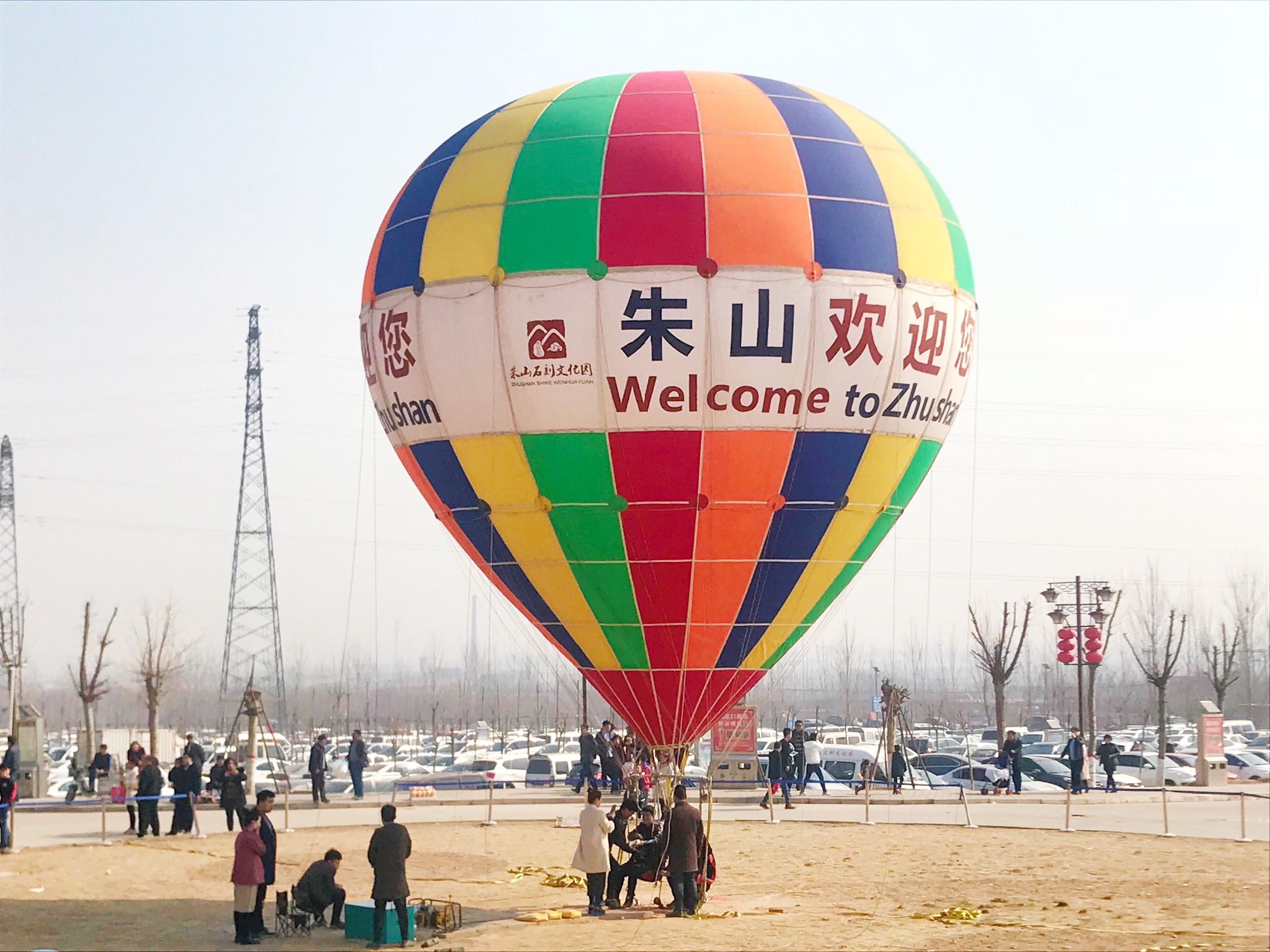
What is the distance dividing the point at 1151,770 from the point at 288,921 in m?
34.5

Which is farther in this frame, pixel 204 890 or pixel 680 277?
pixel 204 890

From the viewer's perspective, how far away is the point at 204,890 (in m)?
21.5

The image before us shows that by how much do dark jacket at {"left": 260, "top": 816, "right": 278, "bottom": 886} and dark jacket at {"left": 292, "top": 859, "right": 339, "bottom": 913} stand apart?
388mm

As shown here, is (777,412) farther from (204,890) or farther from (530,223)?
(204,890)

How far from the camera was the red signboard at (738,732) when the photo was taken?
1310 inches

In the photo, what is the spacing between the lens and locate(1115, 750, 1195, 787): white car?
146 ft

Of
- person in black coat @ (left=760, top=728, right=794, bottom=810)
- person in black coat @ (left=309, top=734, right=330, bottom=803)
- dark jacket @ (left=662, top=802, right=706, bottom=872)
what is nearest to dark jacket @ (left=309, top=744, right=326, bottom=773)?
person in black coat @ (left=309, top=734, right=330, bottom=803)

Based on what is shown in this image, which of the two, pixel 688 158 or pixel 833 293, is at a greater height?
pixel 688 158

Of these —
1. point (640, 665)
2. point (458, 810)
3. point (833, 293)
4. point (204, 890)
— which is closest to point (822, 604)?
point (640, 665)

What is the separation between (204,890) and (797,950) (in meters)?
9.12

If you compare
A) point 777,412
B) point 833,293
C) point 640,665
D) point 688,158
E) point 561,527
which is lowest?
point 640,665

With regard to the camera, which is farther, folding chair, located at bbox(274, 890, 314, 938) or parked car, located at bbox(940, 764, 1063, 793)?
parked car, located at bbox(940, 764, 1063, 793)

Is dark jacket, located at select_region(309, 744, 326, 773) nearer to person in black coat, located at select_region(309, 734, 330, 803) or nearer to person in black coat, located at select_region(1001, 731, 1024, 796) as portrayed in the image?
person in black coat, located at select_region(309, 734, 330, 803)

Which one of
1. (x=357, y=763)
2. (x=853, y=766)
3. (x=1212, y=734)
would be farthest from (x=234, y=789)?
(x=853, y=766)
